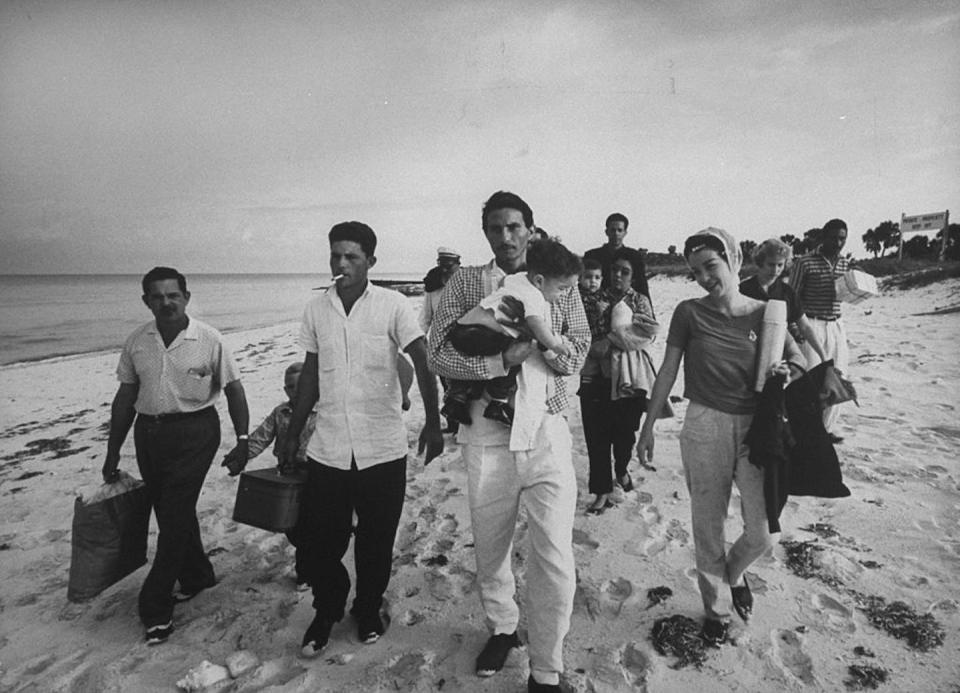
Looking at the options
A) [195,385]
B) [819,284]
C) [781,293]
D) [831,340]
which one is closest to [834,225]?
[819,284]

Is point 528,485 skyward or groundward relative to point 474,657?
skyward

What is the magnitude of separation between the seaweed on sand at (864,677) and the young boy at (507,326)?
1.74 meters

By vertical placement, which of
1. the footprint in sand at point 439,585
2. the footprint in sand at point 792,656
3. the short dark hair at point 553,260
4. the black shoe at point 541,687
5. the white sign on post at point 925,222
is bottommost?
the footprint in sand at point 439,585

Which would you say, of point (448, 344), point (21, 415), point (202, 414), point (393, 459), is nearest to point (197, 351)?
point (202, 414)

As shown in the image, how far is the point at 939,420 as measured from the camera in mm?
Result: 5180

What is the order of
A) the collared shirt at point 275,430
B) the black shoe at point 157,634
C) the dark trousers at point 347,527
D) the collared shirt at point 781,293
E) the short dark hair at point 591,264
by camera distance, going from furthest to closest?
the short dark hair at point 591,264
the collared shirt at point 781,293
the collared shirt at point 275,430
the black shoe at point 157,634
the dark trousers at point 347,527

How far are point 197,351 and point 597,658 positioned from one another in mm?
2580

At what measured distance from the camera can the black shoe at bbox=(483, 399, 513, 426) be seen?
2166mm

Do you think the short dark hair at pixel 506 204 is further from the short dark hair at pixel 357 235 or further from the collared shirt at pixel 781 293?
the collared shirt at pixel 781 293

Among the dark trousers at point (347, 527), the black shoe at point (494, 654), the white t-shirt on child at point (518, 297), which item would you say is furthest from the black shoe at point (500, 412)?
the black shoe at point (494, 654)

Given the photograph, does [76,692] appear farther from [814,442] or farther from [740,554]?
[814,442]

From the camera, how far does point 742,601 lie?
2.58 m

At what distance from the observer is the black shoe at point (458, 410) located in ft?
7.29

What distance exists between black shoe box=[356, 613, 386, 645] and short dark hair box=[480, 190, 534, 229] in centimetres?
200
